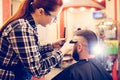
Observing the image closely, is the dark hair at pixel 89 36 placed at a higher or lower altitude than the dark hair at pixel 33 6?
lower

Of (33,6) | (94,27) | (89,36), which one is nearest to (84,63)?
(89,36)

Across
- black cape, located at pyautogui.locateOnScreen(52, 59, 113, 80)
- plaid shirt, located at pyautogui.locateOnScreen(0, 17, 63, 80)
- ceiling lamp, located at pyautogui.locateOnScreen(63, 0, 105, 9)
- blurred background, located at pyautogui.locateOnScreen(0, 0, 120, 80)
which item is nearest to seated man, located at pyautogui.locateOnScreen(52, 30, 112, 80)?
black cape, located at pyautogui.locateOnScreen(52, 59, 113, 80)

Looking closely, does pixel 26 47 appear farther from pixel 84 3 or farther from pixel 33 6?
pixel 84 3

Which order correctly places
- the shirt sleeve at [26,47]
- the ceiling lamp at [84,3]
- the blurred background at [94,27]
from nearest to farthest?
the shirt sleeve at [26,47]
the blurred background at [94,27]
the ceiling lamp at [84,3]

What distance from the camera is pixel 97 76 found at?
6.60 ft

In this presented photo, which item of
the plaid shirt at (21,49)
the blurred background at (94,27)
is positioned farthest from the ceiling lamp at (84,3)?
the plaid shirt at (21,49)

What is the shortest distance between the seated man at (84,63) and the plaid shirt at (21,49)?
54 cm

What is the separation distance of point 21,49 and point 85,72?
80cm

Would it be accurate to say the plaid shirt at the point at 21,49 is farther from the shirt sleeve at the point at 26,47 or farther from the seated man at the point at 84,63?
the seated man at the point at 84,63

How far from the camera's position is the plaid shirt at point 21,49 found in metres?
1.38

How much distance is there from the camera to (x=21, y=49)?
4.52 feet

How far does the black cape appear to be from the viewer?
6.45 feet

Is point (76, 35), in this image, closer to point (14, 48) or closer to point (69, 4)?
point (14, 48)

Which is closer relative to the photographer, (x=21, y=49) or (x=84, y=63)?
(x=21, y=49)
